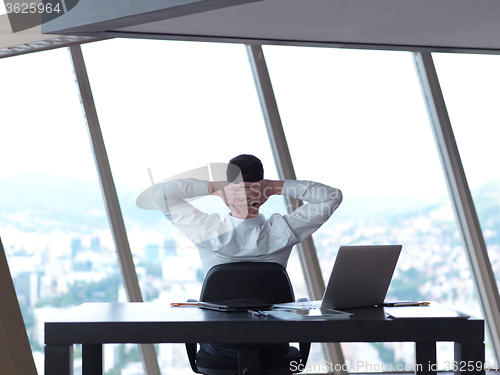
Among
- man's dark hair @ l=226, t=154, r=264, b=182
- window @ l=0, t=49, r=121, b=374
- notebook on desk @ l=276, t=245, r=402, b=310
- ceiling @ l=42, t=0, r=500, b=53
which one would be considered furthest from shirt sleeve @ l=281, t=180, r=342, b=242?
window @ l=0, t=49, r=121, b=374

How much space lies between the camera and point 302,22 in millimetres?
2738

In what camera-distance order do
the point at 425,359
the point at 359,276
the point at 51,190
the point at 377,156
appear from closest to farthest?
the point at 359,276, the point at 425,359, the point at 51,190, the point at 377,156

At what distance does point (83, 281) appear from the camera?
12.8ft

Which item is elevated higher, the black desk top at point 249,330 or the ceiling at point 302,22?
the ceiling at point 302,22

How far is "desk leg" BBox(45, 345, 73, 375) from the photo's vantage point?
1.61 m

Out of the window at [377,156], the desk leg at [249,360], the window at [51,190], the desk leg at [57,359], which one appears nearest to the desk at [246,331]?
the desk leg at [57,359]

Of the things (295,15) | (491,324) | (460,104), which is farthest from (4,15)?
(491,324)

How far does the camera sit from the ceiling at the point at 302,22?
7.95ft

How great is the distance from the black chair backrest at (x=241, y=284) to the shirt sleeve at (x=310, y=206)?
1.45 feet

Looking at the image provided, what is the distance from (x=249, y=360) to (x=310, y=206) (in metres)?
0.90

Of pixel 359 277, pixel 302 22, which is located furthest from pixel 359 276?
pixel 302 22

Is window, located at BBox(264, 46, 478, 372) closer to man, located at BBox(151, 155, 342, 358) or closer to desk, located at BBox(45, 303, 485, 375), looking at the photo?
man, located at BBox(151, 155, 342, 358)

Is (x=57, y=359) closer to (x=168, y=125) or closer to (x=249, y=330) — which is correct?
(x=249, y=330)

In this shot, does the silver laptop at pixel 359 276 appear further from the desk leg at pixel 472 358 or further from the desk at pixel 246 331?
the desk leg at pixel 472 358
